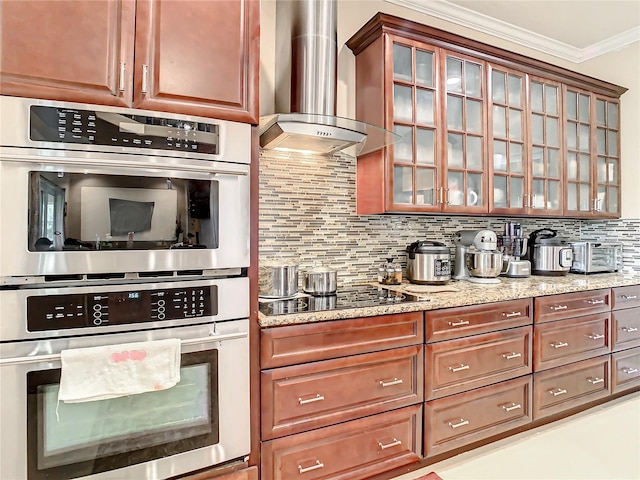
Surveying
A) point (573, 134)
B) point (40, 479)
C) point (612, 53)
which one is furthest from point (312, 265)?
point (612, 53)

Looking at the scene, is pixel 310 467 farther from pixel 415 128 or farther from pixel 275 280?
pixel 415 128

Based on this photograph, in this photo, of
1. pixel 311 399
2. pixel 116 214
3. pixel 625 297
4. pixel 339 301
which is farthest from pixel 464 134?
pixel 116 214

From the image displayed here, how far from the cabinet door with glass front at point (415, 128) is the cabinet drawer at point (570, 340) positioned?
3.36ft

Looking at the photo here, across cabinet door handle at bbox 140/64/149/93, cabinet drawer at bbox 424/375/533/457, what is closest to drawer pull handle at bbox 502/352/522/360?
cabinet drawer at bbox 424/375/533/457

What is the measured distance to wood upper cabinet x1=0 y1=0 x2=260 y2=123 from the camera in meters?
1.22

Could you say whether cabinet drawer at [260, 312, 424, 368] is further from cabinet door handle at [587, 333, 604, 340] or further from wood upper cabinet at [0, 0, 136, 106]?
cabinet door handle at [587, 333, 604, 340]

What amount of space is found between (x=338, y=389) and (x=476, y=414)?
89cm

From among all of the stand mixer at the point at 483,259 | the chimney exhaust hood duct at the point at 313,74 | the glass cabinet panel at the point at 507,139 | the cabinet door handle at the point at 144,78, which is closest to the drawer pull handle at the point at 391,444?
the stand mixer at the point at 483,259

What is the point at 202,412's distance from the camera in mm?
1455

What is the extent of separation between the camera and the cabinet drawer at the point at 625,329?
265cm

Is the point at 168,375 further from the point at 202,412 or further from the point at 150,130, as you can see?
the point at 150,130

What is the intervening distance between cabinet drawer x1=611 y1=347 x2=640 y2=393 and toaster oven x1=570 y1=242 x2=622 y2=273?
672 millimetres

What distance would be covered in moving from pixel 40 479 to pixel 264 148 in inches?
68.5

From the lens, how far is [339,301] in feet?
6.16
